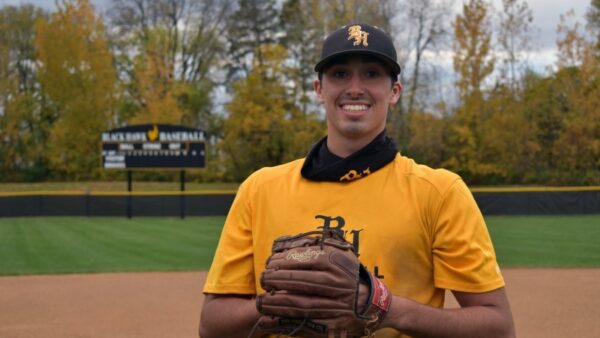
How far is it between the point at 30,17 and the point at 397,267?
53964 millimetres

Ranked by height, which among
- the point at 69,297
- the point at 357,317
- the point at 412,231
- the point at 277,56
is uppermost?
the point at 277,56

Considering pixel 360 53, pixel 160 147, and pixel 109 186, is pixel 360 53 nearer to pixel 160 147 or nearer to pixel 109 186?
pixel 160 147

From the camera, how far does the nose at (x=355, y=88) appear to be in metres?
2.51

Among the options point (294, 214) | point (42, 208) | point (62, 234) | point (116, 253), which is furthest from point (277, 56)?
point (294, 214)

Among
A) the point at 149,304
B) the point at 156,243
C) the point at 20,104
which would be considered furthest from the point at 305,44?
the point at 149,304

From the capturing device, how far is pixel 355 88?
8.23ft

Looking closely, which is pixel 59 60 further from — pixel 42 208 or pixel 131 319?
pixel 131 319

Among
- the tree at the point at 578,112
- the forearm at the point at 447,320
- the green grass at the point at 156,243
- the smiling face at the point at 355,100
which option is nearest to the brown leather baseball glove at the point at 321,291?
the forearm at the point at 447,320

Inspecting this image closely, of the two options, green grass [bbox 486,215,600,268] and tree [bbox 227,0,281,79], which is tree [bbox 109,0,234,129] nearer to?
tree [bbox 227,0,281,79]

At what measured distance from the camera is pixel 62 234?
2053cm

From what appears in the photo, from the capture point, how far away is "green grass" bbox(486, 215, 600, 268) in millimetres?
14867

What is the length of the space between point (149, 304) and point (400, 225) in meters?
8.85

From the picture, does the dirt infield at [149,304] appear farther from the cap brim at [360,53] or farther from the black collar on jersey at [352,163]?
the cap brim at [360,53]

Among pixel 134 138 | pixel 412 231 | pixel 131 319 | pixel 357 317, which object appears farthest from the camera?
pixel 134 138
